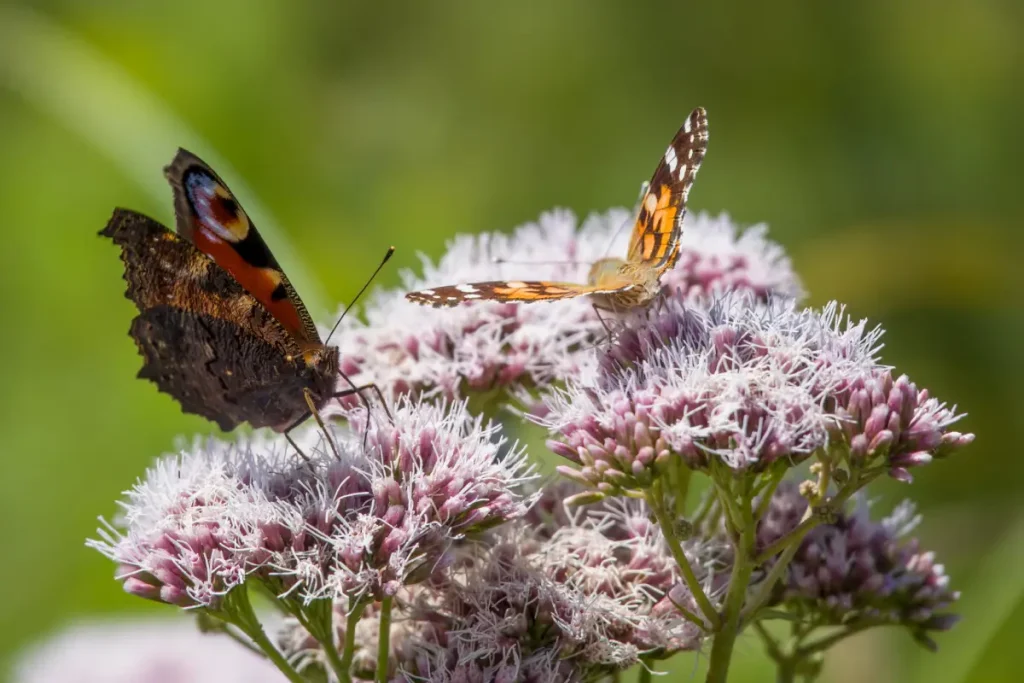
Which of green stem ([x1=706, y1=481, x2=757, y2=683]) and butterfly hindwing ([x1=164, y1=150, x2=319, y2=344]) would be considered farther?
butterfly hindwing ([x1=164, y1=150, x2=319, y2=344])

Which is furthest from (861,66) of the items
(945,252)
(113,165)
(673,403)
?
(673,403)

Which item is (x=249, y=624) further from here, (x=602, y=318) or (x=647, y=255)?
(x=647, y=255)

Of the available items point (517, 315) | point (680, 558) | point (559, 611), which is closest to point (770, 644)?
point (680, 558)

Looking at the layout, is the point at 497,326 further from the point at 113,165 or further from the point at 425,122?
the point at 425,122

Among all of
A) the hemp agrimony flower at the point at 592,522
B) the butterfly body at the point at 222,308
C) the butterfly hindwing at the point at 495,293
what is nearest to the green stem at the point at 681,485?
the hemp agrimony flower at the point at 592,522

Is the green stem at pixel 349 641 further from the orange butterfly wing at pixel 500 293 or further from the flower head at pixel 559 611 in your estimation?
the orange butterfly wing at pixel 500 293

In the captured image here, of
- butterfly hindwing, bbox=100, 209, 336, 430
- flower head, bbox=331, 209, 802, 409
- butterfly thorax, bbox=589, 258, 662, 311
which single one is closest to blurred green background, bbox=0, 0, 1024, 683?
flower head, bbox=331, 209, 802, 409

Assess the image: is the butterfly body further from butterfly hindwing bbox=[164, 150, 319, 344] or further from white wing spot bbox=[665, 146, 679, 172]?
white wing spot bbox=[665, 146, 679, 172]
